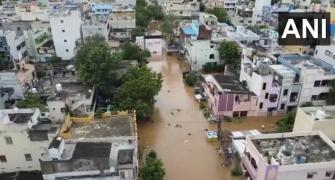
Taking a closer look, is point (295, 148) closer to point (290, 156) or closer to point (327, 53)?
point (290, 156)

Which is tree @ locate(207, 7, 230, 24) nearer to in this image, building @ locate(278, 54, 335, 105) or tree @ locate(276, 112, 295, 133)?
building @ locate(278, 54, 335, 105)

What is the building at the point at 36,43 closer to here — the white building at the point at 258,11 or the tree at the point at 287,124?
the tree at the point at 287,124

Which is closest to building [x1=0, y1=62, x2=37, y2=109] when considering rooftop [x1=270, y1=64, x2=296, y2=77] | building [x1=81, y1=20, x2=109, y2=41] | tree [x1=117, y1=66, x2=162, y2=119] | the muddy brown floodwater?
tree [x1=117, y1=66, x2=162, y2=119]

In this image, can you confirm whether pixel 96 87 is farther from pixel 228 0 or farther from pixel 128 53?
pixel 228 0

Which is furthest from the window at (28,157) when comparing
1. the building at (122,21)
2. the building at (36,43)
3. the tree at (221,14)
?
the tree at (221,14)

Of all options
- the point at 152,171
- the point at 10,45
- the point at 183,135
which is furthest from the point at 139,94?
the point at 10,45

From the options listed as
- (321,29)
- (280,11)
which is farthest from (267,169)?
(280,11)
